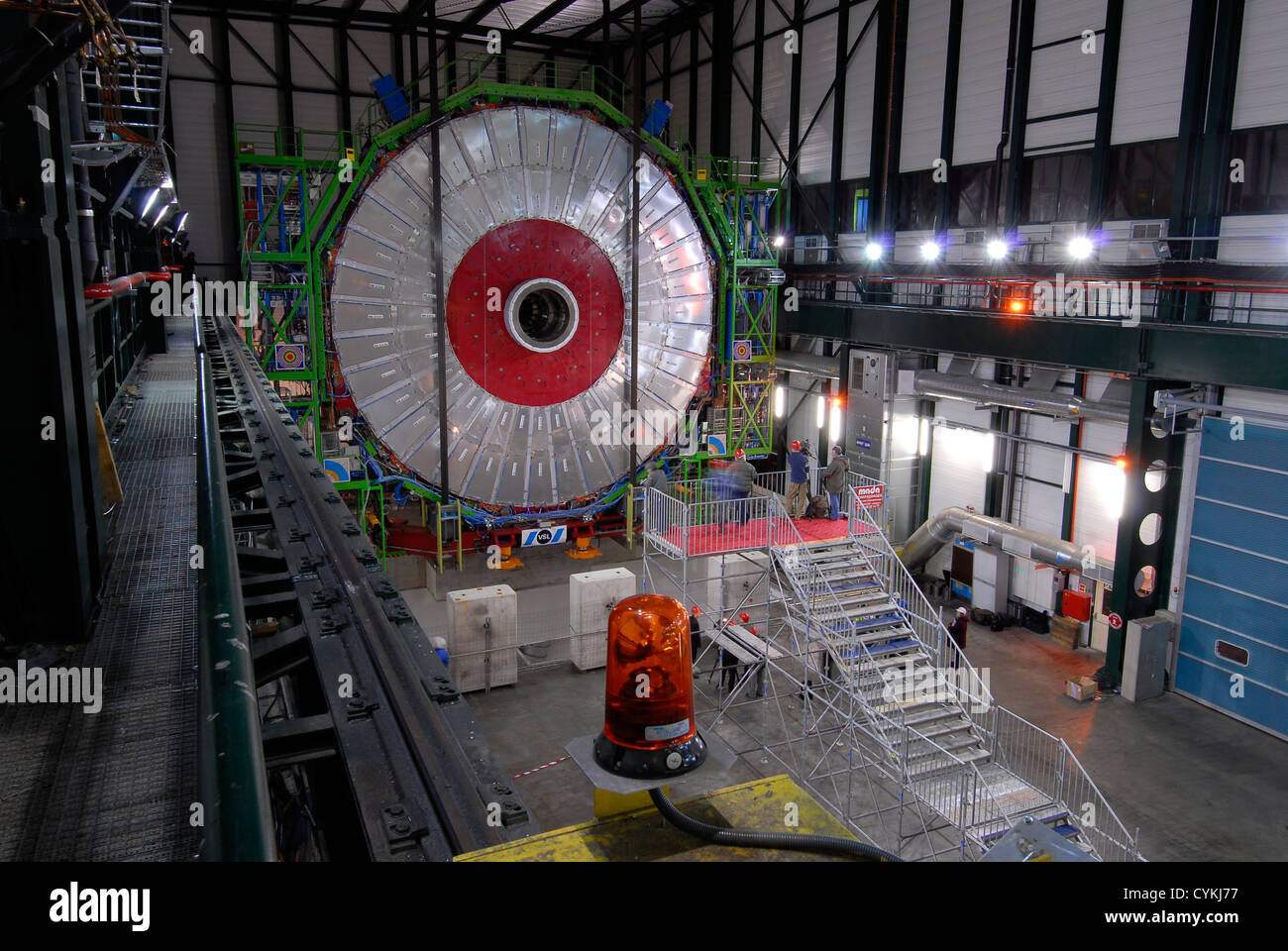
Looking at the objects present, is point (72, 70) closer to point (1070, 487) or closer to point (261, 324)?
point (261, 324)

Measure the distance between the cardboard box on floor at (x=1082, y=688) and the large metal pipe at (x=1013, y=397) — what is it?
16.9 ft

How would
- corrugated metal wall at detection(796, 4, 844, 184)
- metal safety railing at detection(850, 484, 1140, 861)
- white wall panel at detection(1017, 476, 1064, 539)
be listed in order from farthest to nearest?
corrugated metal wall at detection(796, 4, 844, 184) < white wall panel at detection(1017, 476, 1064, 539) < metal safety railing at detection(850, 484, 1140, 861)

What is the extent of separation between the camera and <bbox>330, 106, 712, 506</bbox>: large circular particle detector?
1942cm

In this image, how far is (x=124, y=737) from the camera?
3.76 m

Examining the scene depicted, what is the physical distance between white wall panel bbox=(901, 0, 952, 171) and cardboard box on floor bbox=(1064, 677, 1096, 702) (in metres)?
13.6

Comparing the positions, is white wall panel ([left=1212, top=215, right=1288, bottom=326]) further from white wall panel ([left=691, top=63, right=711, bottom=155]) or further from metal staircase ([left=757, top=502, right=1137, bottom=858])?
white wall panel ([left=691, top=63, right=711, bottom=155])

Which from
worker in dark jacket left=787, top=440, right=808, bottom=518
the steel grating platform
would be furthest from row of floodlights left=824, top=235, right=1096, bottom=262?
the steel grating platform

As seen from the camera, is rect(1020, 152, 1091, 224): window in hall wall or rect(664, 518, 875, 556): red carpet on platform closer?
rect(664, 518, 875, 556): red carpet on platform

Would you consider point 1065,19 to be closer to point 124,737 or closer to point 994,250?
point 994,250

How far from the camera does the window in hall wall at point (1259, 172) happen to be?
1628 centimetres

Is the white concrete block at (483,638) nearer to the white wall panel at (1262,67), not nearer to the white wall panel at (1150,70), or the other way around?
the white wall panel at (1150,70)

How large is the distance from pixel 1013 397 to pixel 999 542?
3305mm

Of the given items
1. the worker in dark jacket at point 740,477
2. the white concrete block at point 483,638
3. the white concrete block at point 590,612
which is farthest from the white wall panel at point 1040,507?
the white concrete block at point 483,638
